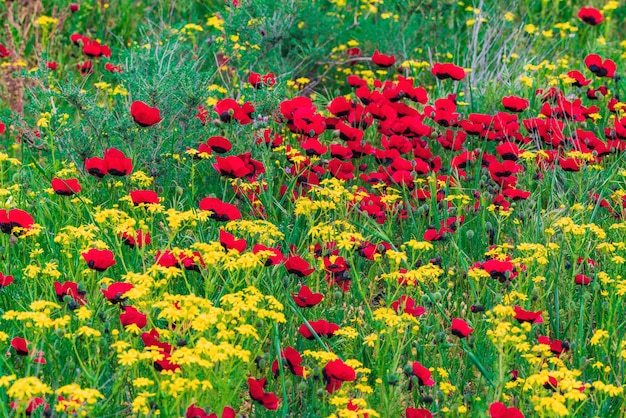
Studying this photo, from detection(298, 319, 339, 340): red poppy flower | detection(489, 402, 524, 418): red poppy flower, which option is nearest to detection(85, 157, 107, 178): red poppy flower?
detection(298, 319, 339, 340): red poppy flower

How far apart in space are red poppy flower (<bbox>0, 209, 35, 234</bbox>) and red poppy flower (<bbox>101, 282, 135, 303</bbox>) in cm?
49

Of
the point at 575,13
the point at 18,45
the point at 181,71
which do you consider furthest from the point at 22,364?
the point at 575,13

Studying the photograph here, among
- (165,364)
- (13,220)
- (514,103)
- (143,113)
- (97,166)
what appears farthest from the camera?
(514,103)

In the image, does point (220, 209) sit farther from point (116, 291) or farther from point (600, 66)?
point (600, 66)

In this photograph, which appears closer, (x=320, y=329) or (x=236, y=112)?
(x=320, y=329)

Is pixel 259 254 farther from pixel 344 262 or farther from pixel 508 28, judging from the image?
pixel 508 28

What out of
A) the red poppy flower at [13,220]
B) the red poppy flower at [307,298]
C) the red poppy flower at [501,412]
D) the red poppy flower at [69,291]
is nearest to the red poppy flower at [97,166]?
the red poppy flower at [13,220]

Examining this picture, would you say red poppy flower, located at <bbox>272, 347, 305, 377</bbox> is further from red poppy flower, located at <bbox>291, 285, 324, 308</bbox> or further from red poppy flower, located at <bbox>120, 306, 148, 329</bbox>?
red poppy flower, located at <bbox>120, 306, 148, 329</bbox>

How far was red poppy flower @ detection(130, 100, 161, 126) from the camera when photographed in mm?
3326

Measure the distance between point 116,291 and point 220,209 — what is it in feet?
1.80

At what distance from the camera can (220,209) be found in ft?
9.96

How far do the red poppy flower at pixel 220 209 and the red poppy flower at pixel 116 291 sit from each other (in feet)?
1.57

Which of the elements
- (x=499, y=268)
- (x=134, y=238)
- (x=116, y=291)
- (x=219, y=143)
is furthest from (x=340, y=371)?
(x=219, y=143)

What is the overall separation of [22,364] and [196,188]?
138cm
